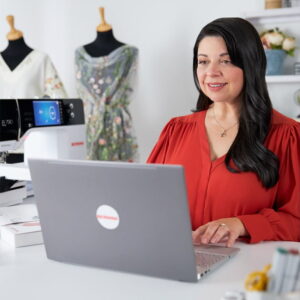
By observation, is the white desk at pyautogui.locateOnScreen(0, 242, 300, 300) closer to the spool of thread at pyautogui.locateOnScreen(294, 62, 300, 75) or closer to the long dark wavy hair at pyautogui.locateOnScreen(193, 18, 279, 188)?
the long dark wavy hair at pyautogui.locateOnScreen(193, 18, 279, 188)

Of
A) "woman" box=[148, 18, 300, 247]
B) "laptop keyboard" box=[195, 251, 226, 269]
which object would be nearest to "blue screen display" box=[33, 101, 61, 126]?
"woman" box=[148, 18, 300, 247]

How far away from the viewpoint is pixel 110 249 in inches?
46.1

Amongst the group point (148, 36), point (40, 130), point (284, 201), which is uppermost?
point (148, 36)

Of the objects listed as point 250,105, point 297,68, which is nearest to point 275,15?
point 297,68

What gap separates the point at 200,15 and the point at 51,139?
1852 mm

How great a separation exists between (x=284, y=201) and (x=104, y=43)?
2.06m

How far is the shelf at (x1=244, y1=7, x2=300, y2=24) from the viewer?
3.02m

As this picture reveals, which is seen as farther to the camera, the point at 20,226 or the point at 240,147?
the point at 240,147

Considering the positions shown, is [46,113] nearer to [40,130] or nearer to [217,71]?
[40,130]

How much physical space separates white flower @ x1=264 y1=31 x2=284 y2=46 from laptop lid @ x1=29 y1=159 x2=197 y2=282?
2142 millimetres

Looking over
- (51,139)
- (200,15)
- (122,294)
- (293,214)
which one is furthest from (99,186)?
(200,15)

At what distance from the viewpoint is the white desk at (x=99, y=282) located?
3.50ft

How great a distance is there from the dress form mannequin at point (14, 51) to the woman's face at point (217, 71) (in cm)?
193

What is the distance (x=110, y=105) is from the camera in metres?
3.28
